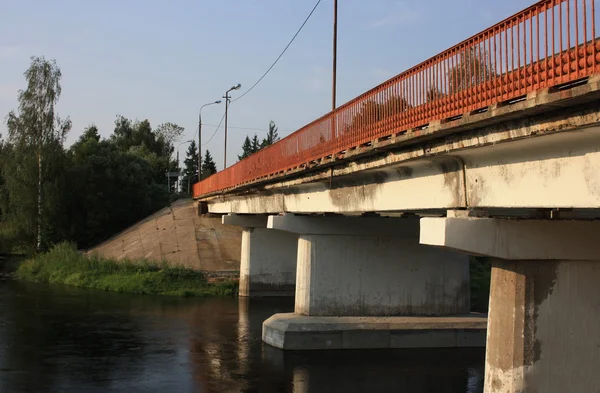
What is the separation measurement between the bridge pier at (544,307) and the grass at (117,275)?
87.2ft

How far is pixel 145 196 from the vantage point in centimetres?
6188

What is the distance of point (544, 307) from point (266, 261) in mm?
25777

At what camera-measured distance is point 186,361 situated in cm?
1977

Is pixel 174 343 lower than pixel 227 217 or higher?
lower

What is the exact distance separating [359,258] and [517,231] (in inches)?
455

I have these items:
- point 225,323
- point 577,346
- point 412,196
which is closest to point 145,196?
point 225,323

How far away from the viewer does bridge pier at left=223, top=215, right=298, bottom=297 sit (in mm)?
35938

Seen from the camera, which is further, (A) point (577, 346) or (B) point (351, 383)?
(B) point (351, 383)

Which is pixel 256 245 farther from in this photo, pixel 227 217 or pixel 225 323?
pixel 225 323

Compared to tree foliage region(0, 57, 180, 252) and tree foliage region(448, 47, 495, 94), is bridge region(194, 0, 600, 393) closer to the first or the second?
tree foliage region(448, 47, 495, 94)

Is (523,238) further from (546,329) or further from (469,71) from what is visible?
(469,71)

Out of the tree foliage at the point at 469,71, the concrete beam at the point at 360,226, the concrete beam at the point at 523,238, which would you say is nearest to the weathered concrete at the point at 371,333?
the concrete beam at the point at 360,226

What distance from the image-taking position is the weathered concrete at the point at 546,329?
11.0 meters

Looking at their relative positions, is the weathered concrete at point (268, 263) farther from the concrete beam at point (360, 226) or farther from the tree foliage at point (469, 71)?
the tree foliage at point (469, 71)
